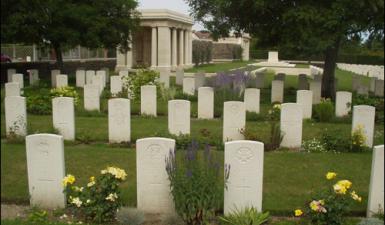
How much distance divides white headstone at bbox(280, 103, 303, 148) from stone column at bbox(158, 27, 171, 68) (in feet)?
97.4

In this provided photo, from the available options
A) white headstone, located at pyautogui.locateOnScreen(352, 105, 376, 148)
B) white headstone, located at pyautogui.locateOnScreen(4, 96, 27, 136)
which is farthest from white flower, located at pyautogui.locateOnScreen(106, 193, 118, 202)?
white headstone, located at pyautogui.locateOnScreen(352, 105, 376, 148)

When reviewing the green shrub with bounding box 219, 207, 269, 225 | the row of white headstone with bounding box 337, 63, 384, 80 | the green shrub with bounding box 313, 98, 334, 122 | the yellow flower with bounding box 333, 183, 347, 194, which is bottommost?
the green shrub with bounding box 219, 207, 269, 225

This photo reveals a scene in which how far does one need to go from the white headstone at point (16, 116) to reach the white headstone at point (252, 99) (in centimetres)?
606

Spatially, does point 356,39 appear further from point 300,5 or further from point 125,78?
point 125,78

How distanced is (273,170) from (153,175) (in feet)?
8.93

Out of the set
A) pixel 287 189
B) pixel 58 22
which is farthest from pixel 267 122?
pixel 58 22

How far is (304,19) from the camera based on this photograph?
14.2 meters

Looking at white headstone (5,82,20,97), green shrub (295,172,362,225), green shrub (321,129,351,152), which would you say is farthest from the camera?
white headstone (5,82,20,97)

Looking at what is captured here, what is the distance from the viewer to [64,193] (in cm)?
602

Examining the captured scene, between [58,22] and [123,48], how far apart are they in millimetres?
5476

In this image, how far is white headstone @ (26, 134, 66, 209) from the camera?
5922mm

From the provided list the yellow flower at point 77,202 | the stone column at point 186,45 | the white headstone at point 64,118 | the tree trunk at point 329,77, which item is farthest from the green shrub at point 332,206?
the stone column at point 186,45

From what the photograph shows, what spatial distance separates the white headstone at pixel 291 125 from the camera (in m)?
9.78

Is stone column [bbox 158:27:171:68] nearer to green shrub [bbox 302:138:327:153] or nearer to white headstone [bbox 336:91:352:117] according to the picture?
white headstone [bbox 336:91:352:117]
